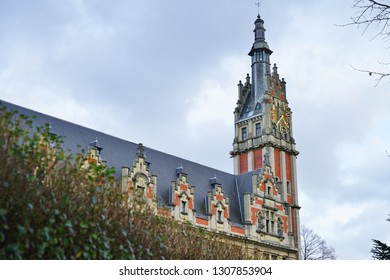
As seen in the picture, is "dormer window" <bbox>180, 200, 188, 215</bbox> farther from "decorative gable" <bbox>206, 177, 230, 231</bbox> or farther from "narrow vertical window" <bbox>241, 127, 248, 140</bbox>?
"narrow vertical window" <bbox>241, 127, 248, 140</bbox>

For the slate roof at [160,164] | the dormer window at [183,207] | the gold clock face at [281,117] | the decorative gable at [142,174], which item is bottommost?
the dormer window at [183,207]

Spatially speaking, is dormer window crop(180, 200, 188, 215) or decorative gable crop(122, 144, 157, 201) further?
dormer window crop(180, 200, 188, 215)

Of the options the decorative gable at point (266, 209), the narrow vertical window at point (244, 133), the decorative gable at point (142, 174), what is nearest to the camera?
the decorative gable at point (142, 174)

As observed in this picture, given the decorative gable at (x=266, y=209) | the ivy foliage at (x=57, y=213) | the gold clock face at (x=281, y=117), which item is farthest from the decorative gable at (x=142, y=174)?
the ivy foliage at (x=57, y=213)

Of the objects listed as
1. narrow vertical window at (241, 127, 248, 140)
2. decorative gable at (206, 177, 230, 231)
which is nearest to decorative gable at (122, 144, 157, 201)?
decorative gable at (206, 177, 230, 231)

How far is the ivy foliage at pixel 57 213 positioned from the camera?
1070cm

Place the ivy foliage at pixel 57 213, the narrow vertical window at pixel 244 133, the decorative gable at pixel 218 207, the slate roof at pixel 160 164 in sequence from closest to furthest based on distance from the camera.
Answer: the ivy foliage at pixel 57 213
the slate roof at pixel 160 164
the decorative gable at pixel 218 207
the narrow vertical window at pixel 244 133

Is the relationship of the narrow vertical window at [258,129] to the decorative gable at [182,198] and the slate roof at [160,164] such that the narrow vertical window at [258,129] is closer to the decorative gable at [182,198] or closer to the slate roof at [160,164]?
the slate roof at [160,164]

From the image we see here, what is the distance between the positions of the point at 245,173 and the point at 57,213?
162ft

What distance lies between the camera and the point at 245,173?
59844 mm

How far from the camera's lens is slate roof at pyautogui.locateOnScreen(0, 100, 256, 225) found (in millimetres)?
45969
